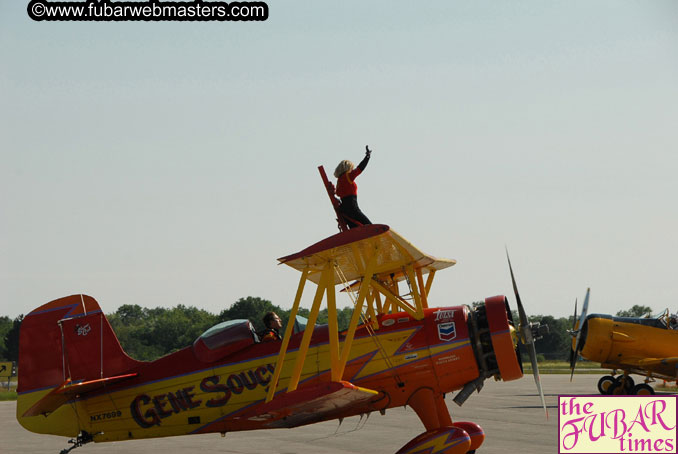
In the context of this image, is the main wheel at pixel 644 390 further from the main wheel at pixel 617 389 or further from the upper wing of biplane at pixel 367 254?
the upper wing of biplane at pixel 367 254

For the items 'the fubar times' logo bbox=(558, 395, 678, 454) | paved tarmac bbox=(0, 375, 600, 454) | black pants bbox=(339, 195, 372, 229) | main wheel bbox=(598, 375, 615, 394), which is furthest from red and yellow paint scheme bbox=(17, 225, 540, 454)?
main wheel bbox=(598, 375, 615, 394)

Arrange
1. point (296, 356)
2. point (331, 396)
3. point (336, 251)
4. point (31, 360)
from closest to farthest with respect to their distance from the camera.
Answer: point (331, 396) → point (336, 251) → point (296, 356) → point (31, 360)

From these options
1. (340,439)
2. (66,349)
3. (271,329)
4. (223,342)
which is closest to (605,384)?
(340,439)

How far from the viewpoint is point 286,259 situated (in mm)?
10141

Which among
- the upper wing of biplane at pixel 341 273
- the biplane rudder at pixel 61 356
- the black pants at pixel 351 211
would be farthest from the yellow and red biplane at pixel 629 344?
the biplane rudder at pixel 61 356

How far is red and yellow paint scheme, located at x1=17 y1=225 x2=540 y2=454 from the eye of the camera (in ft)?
34.3

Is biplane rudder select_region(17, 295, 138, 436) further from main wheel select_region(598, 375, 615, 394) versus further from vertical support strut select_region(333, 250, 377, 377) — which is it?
main wheel select_region(598, 375, 615, 394)

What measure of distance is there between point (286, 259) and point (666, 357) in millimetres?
14644

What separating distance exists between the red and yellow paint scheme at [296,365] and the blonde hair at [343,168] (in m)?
1.24

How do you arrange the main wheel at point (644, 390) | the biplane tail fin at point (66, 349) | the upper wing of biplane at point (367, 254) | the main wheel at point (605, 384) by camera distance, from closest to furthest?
the upper wing of biplane at point (367, 254) → the biplane tail fin at point (66, 349) → the main wheel at point (644, 390) → the main wheel at point (605, 384)

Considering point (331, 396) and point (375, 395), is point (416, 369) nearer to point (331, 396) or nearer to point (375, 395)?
point (375, 395)

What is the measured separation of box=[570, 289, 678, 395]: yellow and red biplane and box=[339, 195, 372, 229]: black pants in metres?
11.6

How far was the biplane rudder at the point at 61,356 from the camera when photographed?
11.9 meters

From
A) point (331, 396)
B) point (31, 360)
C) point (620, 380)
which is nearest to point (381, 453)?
point (331, 396)
